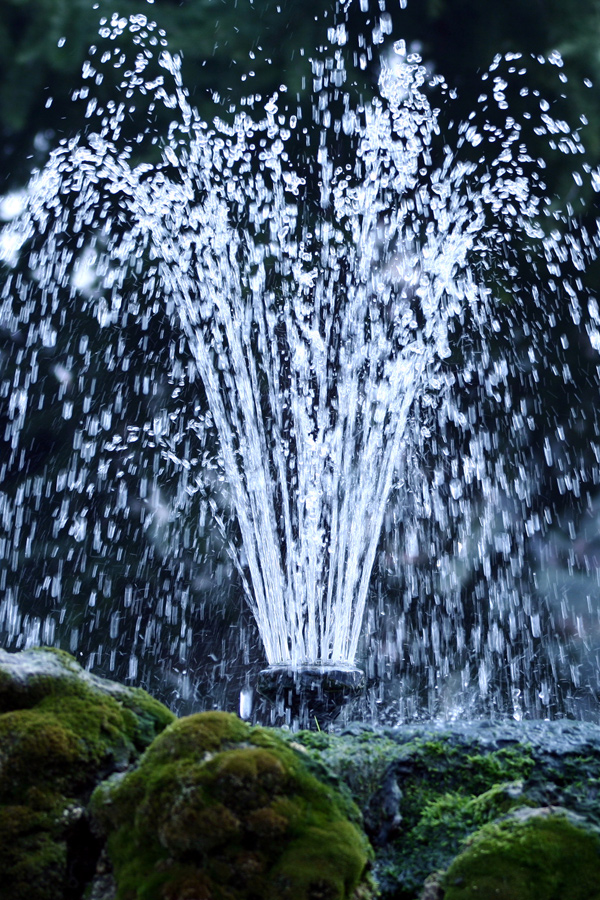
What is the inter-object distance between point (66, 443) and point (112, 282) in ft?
5.10

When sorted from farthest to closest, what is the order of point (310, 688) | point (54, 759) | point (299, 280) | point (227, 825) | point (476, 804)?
point (299, 280), point (310, 688), point (476, 804), point (54, 759), point (227, 825)

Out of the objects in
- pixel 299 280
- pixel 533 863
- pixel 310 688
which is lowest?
pixel 533 863

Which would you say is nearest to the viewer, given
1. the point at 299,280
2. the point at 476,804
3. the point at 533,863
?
the point at 533,863

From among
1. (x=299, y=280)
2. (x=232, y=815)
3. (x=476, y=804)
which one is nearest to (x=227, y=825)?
(x=232, y=815)

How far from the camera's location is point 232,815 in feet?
6.88

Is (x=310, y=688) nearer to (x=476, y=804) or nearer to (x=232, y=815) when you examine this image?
(x=476, y=804)

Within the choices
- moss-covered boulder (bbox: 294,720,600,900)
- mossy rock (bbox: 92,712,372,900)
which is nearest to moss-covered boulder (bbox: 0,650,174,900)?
mossy rock (bbox: 92,712,372,900)

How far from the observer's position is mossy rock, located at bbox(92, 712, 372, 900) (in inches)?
81.0

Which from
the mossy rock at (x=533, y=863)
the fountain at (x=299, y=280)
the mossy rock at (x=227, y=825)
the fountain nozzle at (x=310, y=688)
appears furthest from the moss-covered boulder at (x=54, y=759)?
the fountain at (x=299, y=280)

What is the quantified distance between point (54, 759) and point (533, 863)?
1376mm

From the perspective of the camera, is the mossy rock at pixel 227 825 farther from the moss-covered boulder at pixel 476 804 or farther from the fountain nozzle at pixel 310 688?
the fountain nozzle at pixel 310 688

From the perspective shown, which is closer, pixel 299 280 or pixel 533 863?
pixel 533 863

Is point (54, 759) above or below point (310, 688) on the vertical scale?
below

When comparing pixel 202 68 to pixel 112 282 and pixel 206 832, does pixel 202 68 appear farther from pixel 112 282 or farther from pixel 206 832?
pixel 206 832
